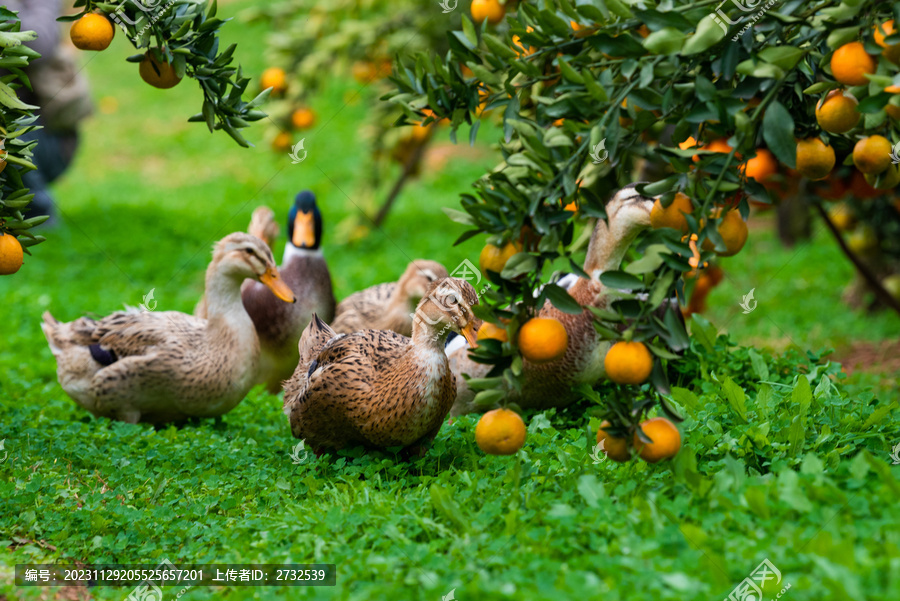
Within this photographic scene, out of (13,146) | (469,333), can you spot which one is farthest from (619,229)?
(13,146)

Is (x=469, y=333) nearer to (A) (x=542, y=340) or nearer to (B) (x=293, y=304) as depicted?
(A) (x=542, y=340)

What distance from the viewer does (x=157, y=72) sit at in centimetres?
341

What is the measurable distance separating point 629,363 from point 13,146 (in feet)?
8.11

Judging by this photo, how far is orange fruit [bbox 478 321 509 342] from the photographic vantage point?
2766 mm

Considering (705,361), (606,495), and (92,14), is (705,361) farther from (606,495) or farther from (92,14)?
(92,14)

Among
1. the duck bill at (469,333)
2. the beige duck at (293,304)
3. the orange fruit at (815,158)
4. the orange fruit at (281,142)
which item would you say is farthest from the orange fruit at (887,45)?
the orange fruit at (281,142)

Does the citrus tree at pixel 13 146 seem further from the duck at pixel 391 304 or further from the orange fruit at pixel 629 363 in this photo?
the orange fruit at pixel 629 363

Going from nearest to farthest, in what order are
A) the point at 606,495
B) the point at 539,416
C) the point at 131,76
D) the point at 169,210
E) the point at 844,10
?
the point at 844,10 → the point at 606,495 → the point at 539,416 → the point at 169,210 → the point at 131,76

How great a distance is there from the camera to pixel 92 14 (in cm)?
322

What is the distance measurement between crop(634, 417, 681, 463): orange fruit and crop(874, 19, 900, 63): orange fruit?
1227 mm

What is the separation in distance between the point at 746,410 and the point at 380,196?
904 cm

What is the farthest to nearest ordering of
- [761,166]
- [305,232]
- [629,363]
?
[305,232] < [761,166] < [629,363]

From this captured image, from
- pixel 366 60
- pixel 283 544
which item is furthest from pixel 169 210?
pixel 283 544

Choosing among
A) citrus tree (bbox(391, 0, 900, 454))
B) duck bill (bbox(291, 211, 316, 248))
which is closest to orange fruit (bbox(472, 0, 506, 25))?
citrus tree (bbox(391, 0, 900, 454))
